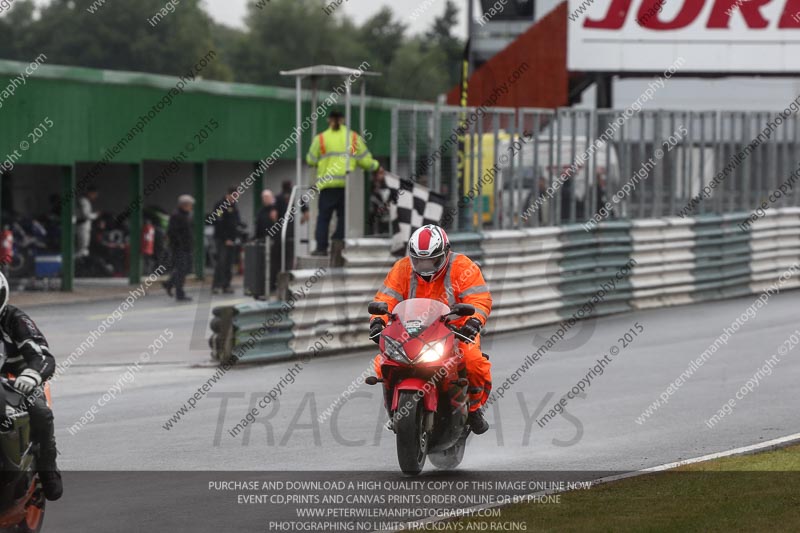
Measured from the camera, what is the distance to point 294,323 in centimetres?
1623

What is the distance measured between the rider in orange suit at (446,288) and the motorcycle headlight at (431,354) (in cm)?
25

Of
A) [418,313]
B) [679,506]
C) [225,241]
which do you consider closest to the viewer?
[679,506]

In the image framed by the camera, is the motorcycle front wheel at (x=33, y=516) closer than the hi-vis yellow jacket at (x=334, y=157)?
Yes

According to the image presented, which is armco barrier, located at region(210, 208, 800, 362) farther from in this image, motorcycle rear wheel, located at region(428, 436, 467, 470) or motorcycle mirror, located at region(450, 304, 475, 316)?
motorcycle mirror, located at region(450, 304, 475, 316)

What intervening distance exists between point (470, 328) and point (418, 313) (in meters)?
0.34

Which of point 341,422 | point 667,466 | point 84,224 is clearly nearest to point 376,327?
point 667,466

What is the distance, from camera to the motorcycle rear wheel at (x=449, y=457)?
31.3ft

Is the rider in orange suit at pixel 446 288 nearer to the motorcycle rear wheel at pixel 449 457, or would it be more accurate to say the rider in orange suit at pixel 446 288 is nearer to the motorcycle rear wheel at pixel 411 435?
the motorcycle rear wheel at pixel 449 457

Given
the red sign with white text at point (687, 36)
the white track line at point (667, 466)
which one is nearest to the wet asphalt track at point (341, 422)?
the white track line at point (667, 466)

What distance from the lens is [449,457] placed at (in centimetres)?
955

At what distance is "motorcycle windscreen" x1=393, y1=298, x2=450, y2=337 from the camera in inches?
358

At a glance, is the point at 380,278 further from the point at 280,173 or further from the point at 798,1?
the point at 280,173

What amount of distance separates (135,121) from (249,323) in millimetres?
13466

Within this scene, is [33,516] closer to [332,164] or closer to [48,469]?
[48,469]
